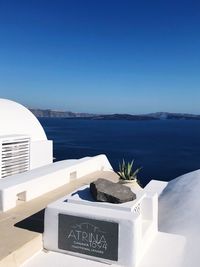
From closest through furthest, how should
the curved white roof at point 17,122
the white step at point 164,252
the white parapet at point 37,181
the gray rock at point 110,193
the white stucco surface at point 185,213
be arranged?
the white step at point 164,252
the gray rock at point 110,193
the white stucco surface at point 185,213
the white parapet at point 37,181
the curved white roof at point 17,122

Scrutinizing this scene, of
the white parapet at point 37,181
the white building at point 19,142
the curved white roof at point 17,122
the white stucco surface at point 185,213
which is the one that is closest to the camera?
the white stucco surface at point 185,213

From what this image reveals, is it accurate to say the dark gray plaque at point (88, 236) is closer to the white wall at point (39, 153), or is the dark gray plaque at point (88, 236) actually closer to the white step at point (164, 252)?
the white step at point (164, 252)

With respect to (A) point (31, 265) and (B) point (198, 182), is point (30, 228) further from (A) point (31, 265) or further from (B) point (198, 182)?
(B) point (198, 182)

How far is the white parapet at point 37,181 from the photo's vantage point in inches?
264

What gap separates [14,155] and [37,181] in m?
4.34

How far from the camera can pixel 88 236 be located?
17.1 feet

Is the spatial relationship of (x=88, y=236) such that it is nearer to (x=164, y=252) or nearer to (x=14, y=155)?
(x=164, y=252)

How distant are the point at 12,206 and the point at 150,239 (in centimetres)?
300

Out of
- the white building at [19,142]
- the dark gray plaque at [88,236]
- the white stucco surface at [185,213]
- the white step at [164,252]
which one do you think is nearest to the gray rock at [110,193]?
the dark gray plaque at [88,236]

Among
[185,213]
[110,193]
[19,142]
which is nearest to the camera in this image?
[110,193]

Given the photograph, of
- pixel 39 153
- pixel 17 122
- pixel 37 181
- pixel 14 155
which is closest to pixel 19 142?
pixel 14 155

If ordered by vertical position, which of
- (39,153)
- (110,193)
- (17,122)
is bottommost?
(39,153)

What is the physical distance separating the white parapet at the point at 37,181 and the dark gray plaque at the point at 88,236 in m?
1.83

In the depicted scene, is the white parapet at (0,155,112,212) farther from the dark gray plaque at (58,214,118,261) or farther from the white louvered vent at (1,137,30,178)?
the white louvered vent at (1,137,30,178)
